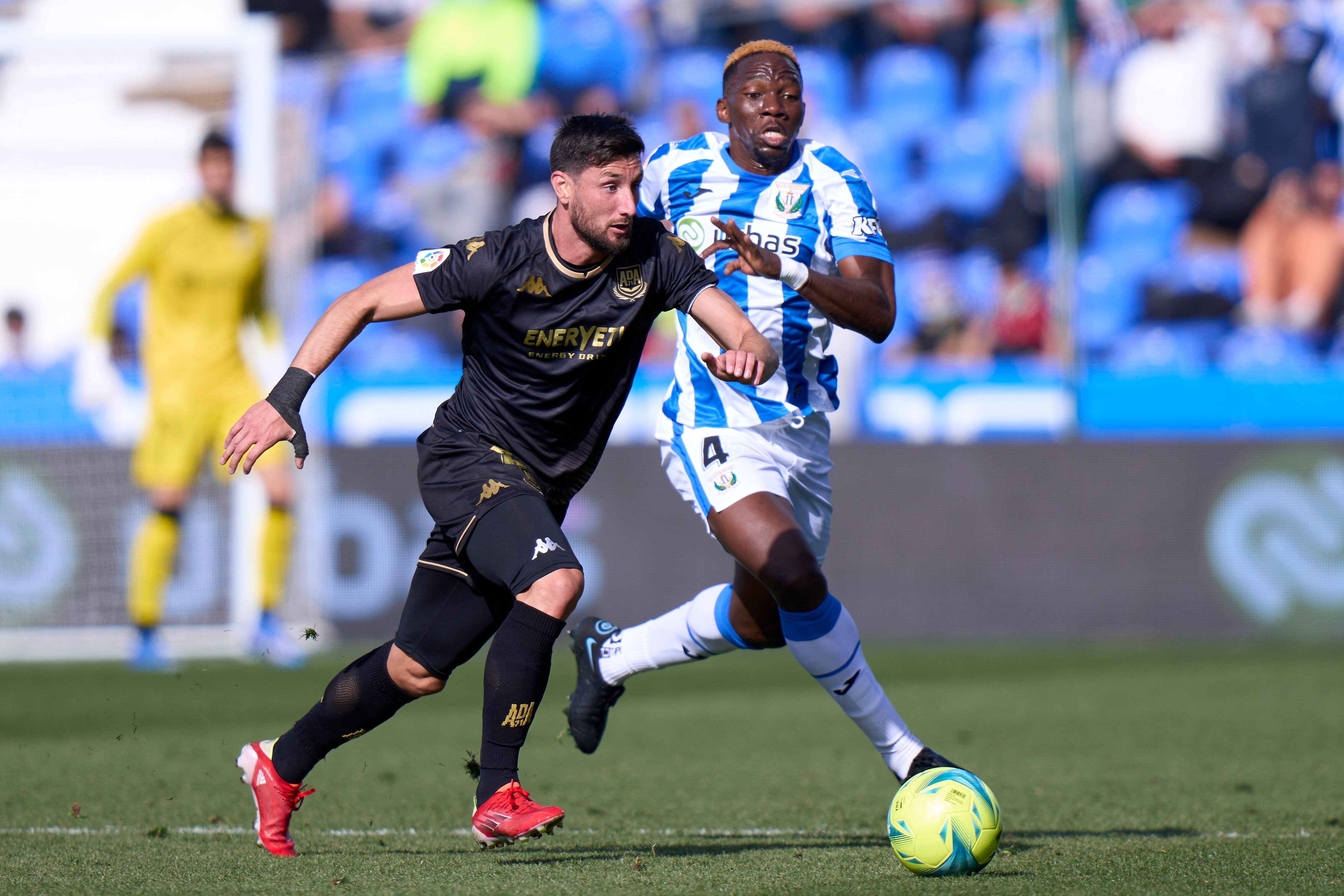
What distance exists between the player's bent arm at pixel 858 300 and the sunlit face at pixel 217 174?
260 inches

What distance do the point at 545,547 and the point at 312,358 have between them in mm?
806

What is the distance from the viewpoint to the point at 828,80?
16.5 metres

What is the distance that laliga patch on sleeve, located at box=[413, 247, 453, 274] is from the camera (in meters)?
4.40

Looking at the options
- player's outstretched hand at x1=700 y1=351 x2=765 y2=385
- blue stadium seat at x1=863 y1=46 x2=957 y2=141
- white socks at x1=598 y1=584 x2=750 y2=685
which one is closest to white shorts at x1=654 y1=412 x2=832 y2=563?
white socks at x1=598 y1=584 x2=750 y2=685

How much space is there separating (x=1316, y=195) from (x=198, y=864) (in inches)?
546

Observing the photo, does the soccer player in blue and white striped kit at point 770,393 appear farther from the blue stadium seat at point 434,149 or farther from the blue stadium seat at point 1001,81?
the blue stadium seat at point 1001,81

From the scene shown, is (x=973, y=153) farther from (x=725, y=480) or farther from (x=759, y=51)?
(x=725, y=480)

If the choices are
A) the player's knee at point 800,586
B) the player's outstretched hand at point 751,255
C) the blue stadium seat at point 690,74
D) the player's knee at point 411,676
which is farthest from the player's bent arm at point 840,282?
the blue stadium seat at point 690,74

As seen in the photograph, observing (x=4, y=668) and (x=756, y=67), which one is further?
(x=4, y=668)

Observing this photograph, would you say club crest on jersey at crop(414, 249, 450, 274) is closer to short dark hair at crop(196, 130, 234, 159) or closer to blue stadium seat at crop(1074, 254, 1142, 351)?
short dark hair at crop(196, 130, 234, 159)

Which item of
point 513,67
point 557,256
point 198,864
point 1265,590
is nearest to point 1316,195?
point 1265,590

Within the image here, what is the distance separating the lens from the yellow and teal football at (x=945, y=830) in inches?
159

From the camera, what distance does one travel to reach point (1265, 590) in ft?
38.9

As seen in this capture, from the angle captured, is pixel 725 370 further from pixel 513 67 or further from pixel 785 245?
pixel 513 67
